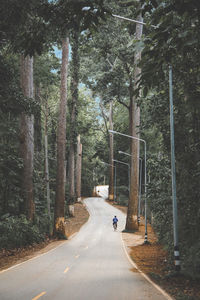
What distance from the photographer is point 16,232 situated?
1872 cm

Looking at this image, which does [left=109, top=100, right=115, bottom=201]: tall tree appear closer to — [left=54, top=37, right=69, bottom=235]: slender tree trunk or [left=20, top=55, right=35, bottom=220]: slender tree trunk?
[left=54, top=37, right=69, bottom=235]: slender tree trunk

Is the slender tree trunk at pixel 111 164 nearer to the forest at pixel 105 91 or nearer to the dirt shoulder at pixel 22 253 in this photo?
the forest at pixel 105 91

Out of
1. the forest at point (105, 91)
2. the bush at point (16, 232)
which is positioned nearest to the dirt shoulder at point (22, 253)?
the bush at point (16, 232)

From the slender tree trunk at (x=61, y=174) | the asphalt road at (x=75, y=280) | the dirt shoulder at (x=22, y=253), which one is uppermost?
the slender tree trunk at (x=61, y=174)

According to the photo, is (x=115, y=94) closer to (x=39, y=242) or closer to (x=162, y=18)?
(x=39, y=242)

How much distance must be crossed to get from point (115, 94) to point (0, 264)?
23.6 m

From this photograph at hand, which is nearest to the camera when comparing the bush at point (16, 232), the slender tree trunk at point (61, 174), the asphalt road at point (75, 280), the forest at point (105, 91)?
the forest at point (105, 91)

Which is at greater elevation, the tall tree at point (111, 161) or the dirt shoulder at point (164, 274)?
the tall tree at point (111, 161)

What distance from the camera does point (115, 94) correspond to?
34719mm

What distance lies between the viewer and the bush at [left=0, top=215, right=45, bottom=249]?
18031 mm

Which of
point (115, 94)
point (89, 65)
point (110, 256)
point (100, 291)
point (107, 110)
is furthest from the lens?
point (107, 110)

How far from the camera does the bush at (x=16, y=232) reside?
18.0 metres

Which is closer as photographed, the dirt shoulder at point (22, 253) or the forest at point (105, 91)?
the forest at point (105, 91)

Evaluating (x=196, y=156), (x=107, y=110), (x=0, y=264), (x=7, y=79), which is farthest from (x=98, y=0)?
(x=107, y=110)
